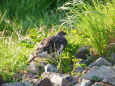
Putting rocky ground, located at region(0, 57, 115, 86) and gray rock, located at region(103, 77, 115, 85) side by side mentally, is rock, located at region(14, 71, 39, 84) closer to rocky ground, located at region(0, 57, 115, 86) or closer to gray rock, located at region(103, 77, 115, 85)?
rocky ground, located at region(0, 57, 115, 86)

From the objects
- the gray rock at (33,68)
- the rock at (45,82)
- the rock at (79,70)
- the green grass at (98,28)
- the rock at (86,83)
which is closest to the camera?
the rock at (86,83)

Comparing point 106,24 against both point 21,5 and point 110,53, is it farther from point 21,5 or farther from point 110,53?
point 21,5

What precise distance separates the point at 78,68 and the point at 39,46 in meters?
0.65

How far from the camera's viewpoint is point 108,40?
4.62 metres

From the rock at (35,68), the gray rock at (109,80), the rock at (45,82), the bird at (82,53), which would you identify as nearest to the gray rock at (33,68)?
the rock at (35,68)

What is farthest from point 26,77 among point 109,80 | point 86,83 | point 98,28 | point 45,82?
point 98,28

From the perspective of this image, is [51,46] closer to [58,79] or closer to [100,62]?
[100,62]

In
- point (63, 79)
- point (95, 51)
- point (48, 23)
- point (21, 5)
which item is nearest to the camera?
point (63, 79)

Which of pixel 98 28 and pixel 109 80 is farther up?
pixel 98 28

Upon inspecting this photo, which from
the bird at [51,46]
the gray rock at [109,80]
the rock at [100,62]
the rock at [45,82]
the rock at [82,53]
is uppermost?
the bird at [51,46]

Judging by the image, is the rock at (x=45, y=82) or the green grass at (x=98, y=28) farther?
the green grass at (x=98, y=28)

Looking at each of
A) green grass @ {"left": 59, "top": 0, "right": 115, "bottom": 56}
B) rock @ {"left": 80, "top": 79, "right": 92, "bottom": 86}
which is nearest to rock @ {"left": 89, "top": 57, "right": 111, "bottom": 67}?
green grass @ {"left": 59, "top": 0, "right": 115, "bottom": 56}

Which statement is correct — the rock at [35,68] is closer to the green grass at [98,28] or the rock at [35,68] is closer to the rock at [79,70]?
the rock at [79,70]

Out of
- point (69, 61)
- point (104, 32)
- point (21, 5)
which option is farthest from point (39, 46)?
point (21, 5)
